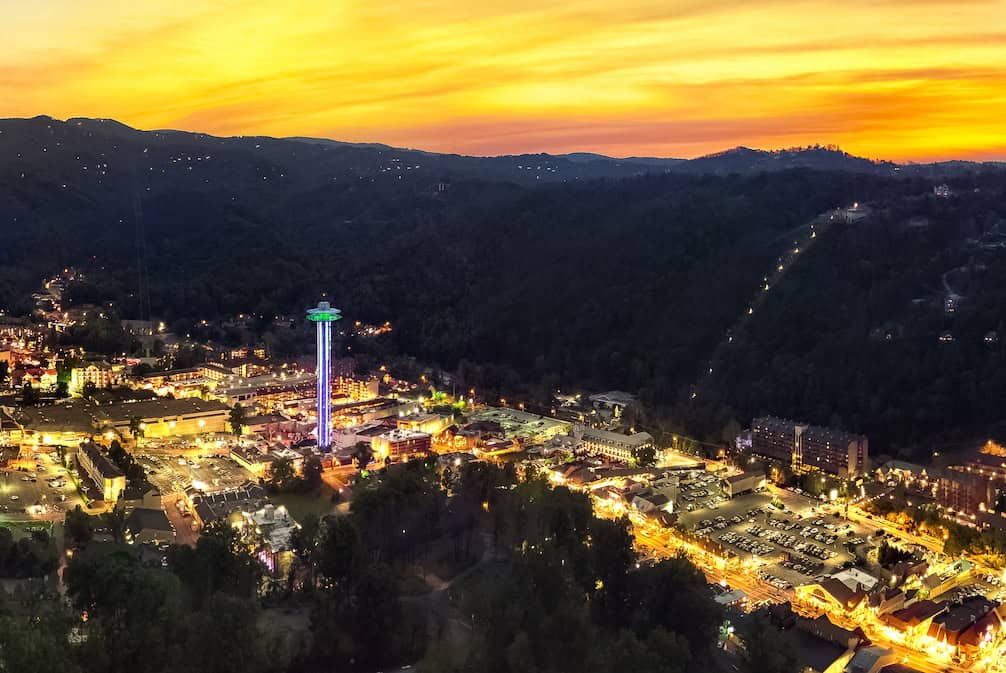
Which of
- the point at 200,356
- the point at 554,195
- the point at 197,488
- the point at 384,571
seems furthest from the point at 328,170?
the point at 384,571

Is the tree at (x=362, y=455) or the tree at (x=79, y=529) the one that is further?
the tree at (x=362, y=455)

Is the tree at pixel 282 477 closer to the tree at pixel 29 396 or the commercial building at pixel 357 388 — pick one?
the commercial building at pixel 357 388

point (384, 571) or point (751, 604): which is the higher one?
point (384, 571)

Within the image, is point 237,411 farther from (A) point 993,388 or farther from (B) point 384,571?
(A) point 993,388

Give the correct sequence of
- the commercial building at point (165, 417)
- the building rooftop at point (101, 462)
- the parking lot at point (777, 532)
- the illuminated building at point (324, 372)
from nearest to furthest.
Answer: the parking lot at point (777, 532) < the building rooftop at point (101, 462) < the illuminated building at point (324, 372) < the commercial building at point (165, 417)

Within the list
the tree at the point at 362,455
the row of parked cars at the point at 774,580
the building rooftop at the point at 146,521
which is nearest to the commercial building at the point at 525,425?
the tree at the point at 362,455
